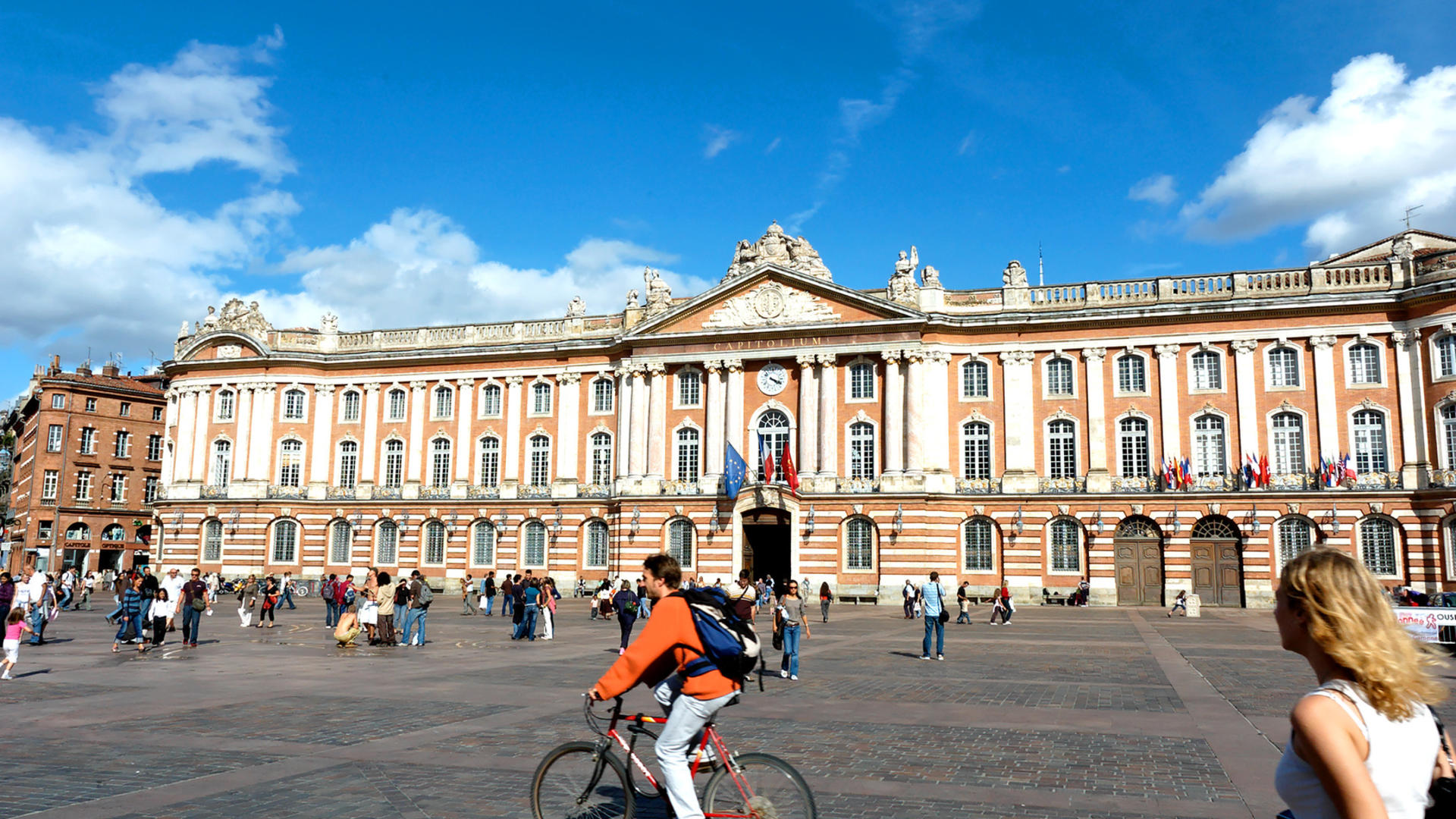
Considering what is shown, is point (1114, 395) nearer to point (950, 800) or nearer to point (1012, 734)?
point (1012, 734)

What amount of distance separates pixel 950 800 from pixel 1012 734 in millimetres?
3924

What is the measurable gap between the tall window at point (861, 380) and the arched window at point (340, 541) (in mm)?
28979

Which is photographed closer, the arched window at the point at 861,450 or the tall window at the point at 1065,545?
the tall window at the point at 1065,545

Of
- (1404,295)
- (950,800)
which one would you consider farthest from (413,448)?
(950,800)

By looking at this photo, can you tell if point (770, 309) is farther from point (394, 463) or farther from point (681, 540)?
point (394, 463)

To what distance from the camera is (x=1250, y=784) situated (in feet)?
34.5

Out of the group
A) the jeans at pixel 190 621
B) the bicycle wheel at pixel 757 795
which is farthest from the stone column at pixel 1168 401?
the bicycle wheel at pixel 757 795

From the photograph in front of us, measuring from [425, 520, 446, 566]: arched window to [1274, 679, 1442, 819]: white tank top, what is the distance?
188ft

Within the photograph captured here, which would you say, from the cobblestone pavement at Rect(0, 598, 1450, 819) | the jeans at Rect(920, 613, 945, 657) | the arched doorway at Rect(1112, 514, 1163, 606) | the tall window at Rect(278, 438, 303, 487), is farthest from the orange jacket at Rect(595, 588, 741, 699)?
the tall window at Rect(278, 438, 303, 487)

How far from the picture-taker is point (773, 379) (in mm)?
51844

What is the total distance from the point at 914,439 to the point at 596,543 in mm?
17290

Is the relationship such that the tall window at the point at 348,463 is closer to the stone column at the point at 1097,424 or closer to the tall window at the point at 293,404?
the tall window at the point at 293,404

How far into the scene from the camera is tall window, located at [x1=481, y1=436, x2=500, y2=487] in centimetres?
5825

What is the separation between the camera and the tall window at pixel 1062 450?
160 ft
